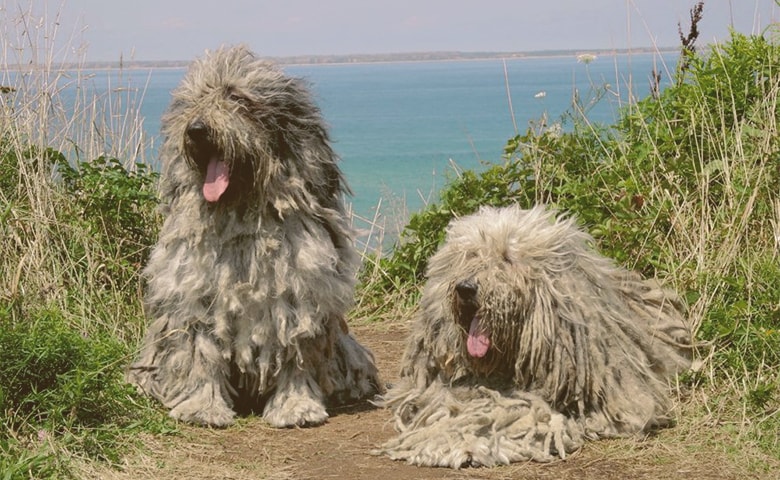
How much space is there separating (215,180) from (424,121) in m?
28.2

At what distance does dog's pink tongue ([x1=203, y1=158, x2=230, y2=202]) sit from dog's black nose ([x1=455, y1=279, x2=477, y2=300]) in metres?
1.12

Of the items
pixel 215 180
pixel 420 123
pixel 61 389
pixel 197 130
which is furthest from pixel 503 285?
pixel 420 123

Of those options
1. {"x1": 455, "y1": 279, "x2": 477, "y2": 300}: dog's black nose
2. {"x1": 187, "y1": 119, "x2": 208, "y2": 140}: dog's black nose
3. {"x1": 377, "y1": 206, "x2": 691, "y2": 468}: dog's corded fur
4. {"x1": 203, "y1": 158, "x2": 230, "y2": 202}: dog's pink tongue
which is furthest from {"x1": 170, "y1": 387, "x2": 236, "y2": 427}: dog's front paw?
{"x1": 455, "y1": 279, "x2": 477, "y2": 300}: dog's black nose

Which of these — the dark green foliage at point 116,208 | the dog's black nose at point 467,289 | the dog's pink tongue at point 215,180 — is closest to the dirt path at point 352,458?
the dog's black nose at point 467,289

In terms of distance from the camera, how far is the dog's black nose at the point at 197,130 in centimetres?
540

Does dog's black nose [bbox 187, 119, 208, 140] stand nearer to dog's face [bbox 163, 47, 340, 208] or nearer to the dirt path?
dog's face [bbox 163, 47, 340, 208]

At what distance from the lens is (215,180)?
5.52 metres

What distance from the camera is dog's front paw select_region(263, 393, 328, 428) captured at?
227 inches

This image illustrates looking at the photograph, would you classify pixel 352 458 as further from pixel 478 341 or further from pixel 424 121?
pixel 424 121

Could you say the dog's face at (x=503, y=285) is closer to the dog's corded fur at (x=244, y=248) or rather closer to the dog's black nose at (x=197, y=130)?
the dog's corded fur at (x=244, y=248)

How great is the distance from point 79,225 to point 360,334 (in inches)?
72.5

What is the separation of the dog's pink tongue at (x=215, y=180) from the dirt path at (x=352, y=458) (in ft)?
3.44

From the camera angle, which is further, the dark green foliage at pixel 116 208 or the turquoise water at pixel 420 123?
the turquoise water at pixel 420 123

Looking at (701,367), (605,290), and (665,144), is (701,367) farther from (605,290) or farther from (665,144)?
(665,144)
